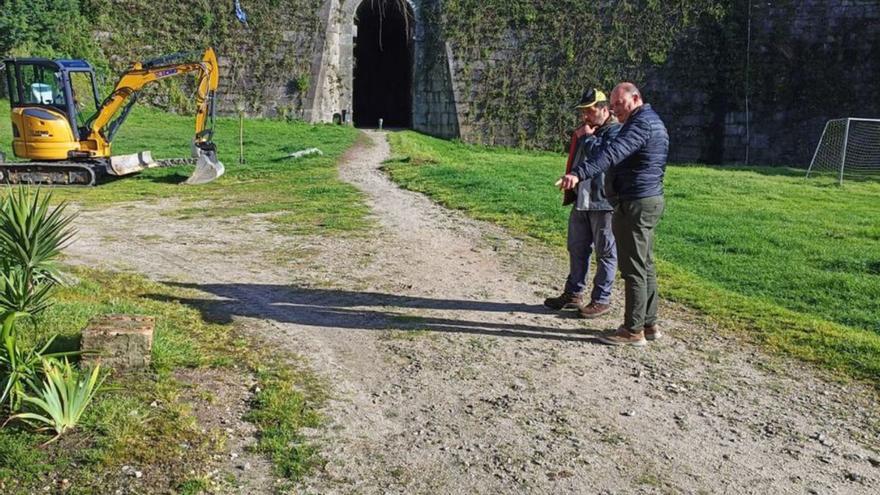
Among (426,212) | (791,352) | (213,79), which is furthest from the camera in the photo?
(213,79)

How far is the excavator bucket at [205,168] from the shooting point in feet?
44.2

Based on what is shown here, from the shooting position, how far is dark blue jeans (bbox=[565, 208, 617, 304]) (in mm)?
6082

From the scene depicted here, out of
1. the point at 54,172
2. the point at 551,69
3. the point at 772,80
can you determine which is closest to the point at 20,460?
the point at 54,172

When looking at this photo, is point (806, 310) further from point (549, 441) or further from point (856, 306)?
point (549, 441)

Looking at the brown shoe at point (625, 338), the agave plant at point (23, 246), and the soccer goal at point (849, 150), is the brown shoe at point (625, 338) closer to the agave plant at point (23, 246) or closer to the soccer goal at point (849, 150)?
the agave plant at point (23, 246)

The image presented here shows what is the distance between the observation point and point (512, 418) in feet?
13.8

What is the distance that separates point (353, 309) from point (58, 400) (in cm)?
266

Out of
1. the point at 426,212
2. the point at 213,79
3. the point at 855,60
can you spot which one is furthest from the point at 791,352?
the point at 855,60

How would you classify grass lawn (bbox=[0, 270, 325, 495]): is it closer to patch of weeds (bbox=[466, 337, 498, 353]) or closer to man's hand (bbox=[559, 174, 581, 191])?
patch of weeds (bbox=[466, 337, 498, 353])

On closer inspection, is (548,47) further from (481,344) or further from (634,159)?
(481,344)

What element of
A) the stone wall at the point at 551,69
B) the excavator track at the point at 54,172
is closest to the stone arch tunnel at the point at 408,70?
the stone wall at the point at 551,69

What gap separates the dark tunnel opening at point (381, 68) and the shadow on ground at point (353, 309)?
18.1 meters

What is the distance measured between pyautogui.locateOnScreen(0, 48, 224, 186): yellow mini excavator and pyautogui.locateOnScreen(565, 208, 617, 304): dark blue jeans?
29.6 ft

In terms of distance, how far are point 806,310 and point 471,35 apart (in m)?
16.9
